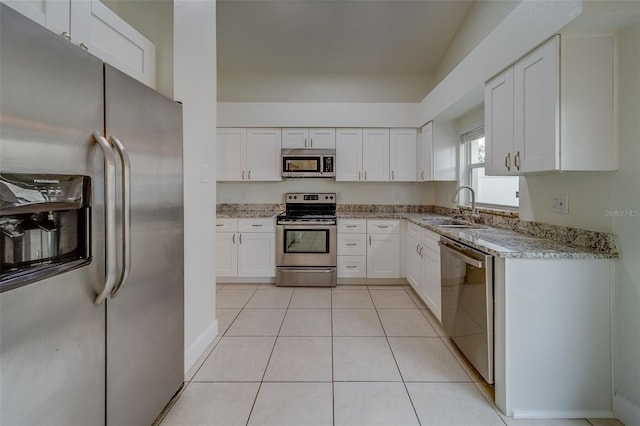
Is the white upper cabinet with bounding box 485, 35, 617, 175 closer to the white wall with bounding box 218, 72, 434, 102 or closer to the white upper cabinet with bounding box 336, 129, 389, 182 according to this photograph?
the white upper cabinet with bounding box 336, 129, 389, 182

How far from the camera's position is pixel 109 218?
1.04 meters

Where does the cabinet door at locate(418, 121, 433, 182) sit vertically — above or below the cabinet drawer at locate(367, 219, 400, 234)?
above

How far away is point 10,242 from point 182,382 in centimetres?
128

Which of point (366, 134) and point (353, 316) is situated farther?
point (366, 134)

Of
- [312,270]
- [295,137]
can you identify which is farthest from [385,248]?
[295,137]

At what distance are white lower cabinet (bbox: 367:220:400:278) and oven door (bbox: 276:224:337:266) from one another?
1.64ft

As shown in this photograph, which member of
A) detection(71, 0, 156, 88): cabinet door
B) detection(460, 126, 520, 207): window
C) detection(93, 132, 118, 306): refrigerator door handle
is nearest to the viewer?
detection(93, 132, 118, 306): refrigerator door handle

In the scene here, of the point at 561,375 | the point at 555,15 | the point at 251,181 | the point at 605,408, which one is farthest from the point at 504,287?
the point at 251,181

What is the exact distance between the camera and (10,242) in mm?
784

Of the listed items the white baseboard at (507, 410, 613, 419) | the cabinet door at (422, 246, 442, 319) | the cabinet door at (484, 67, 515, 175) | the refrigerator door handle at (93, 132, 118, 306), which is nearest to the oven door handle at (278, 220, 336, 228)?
the cabinet door at (422, 246, 442, 319)

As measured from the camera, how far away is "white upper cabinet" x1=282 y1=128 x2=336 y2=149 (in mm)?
3986

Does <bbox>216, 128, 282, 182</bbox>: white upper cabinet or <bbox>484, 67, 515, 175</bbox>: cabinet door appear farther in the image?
<bbox>216, 128, 282, 182</bbox>: white upper cabinet

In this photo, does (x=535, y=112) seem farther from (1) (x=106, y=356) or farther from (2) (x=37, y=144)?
(1) (x=106, y=356)

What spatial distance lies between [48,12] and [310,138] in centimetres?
301
